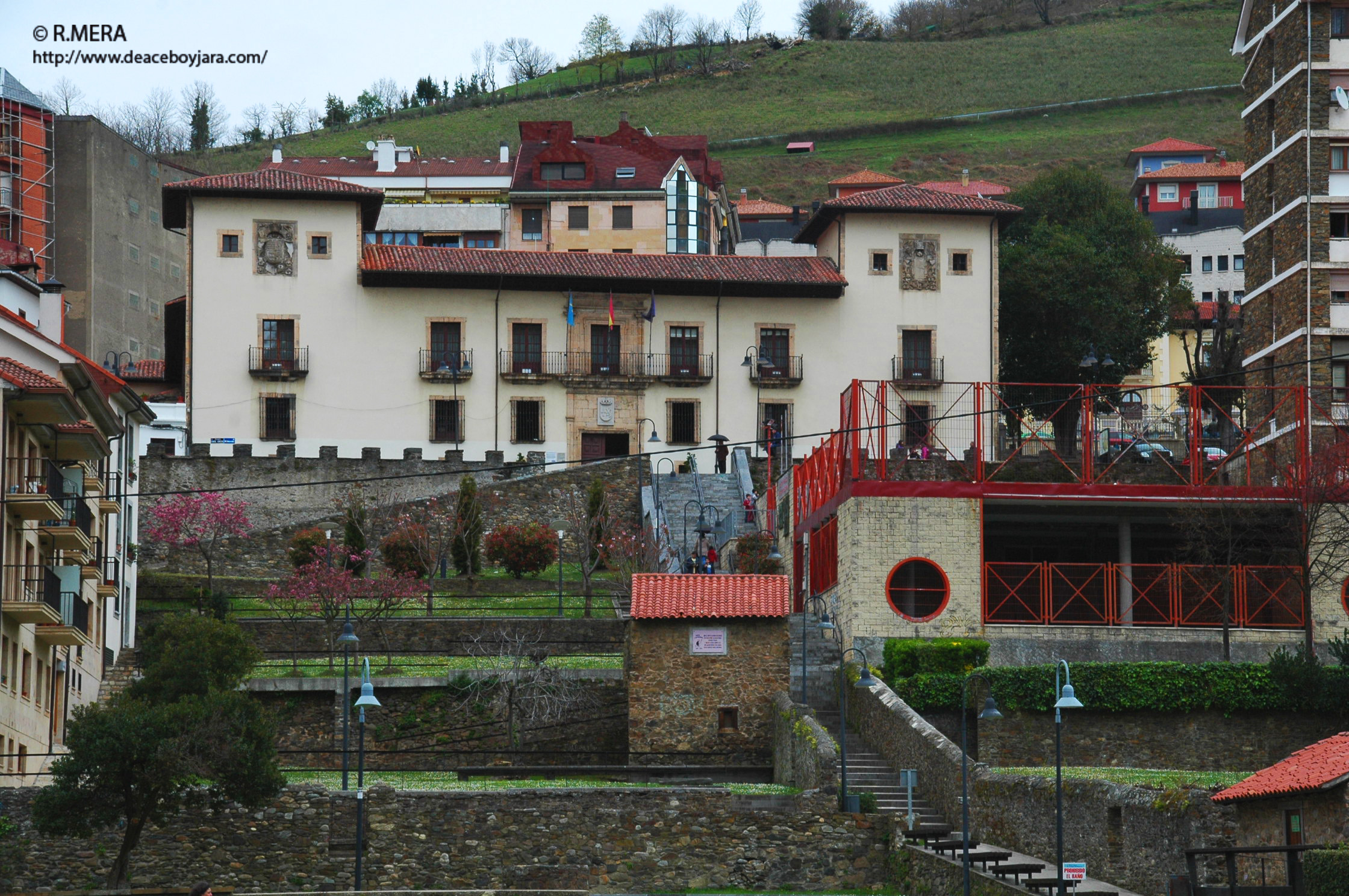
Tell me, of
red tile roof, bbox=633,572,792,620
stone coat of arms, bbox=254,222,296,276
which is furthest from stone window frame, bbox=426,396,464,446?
red tile roof, bbox=633,572,792,620

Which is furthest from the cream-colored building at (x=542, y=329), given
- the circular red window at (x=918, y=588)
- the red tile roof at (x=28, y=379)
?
the red tile roof at (x=28, y=379)

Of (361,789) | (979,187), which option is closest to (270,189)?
(361,789)

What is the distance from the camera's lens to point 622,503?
→ 51.9 metres

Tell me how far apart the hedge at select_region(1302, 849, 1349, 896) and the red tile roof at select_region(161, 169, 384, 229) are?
43104mm

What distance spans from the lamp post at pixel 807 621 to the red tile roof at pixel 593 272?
2078 cm

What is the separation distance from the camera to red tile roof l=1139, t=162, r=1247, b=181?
10375cm

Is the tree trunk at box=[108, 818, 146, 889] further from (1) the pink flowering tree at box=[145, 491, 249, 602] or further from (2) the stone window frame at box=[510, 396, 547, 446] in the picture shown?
(2) the stone window frame at box=[510, 396, 547, 446]

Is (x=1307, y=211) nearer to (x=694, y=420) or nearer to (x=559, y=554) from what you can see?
(x=559, y=554)

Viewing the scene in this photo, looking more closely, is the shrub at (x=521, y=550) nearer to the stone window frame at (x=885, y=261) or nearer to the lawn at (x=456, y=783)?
the lawn at (x=456, y=783)

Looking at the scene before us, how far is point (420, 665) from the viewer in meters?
36.8

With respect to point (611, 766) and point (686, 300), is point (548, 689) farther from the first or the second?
point (686, 300)

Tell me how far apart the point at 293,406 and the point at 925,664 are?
2986 cm

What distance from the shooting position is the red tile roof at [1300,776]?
21.3m

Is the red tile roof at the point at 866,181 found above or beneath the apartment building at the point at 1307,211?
above
